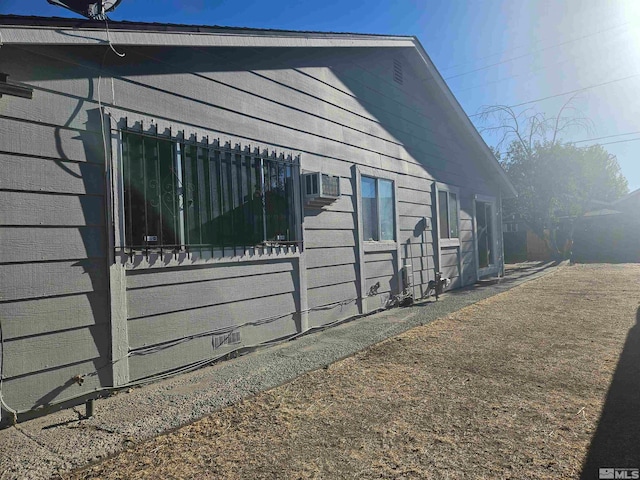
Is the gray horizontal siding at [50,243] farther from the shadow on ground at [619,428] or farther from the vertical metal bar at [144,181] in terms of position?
the shadow on ground at [619,428]

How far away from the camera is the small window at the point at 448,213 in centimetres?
935

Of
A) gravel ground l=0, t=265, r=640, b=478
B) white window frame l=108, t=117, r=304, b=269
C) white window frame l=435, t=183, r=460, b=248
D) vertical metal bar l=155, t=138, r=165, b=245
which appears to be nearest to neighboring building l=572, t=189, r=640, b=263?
white window frame l=435, t=183, r=460, b=248

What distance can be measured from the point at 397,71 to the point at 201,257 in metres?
5.86

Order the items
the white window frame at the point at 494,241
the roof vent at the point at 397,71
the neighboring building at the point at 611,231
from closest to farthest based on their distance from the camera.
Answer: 1. the roof vent at the point at 397,71
2. the white window frame at the point at 494,241
3. the neighboring building at the point at 611,231

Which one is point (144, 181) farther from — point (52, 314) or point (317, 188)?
point (317, 188)

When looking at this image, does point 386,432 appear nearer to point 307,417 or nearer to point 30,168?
point 307,417

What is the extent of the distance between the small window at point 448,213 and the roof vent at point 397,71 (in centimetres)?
253

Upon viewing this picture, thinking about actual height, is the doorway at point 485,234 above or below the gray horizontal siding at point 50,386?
above

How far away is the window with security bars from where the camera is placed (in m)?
3.65

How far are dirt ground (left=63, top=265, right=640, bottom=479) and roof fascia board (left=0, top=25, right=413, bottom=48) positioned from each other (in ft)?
9.09

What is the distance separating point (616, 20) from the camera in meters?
12.7

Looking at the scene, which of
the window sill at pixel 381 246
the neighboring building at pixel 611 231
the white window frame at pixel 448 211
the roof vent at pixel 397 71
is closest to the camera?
the window sill at pixel 381 246

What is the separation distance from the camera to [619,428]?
2744mm

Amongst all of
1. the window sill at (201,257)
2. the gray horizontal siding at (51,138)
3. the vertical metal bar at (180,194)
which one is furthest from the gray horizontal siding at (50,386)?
the gray horizontal siding at (51,138)
